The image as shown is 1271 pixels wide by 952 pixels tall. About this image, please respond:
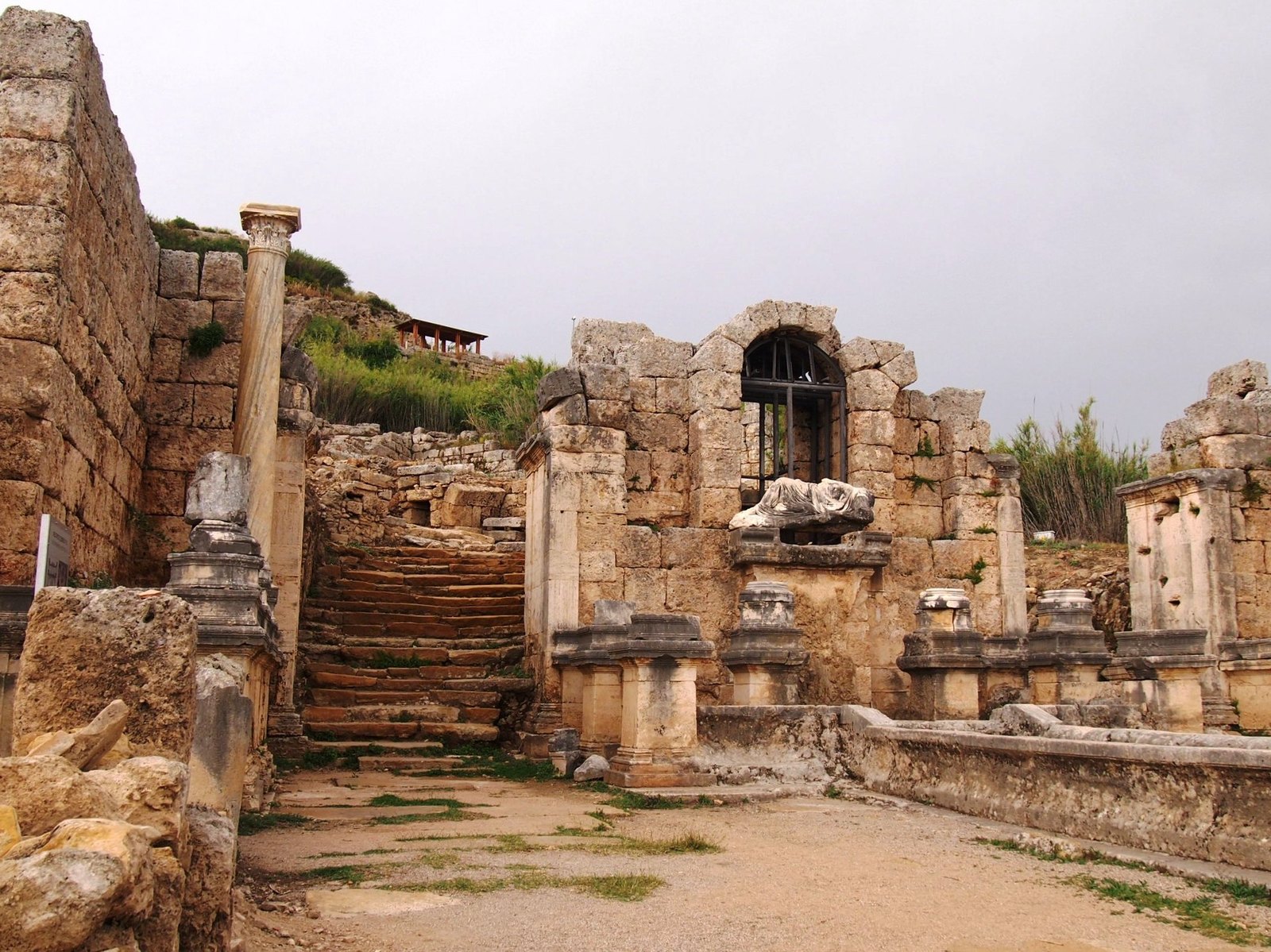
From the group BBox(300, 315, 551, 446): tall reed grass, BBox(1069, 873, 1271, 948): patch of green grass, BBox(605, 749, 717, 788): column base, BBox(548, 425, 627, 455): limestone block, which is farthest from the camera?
BBox(300, 315, 551, 446): tall reed grass

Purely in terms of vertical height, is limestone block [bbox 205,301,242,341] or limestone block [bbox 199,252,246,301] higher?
limestone block [bbox 199,252,246,301]

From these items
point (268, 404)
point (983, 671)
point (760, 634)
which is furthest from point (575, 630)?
point (983, 671)

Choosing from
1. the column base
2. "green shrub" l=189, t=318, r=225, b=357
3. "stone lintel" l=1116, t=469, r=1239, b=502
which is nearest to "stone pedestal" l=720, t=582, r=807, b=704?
the column base

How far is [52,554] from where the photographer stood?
671 centimetres

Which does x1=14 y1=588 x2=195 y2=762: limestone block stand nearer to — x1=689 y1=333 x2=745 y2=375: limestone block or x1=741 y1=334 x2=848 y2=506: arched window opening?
x1=689 y1=333 x2=745 y2=375: limestone block

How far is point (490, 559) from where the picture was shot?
60.6ft

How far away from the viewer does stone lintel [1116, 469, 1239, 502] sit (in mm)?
14867

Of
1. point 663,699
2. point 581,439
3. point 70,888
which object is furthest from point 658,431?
point 70,888

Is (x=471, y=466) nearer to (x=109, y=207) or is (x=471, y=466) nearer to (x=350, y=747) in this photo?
(x=350, y=747)

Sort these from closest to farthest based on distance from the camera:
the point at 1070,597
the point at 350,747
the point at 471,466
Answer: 1. the point at 350,747
2. the point at 1070,597
3. the point at 471,466

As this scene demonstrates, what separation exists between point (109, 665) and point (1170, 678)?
10.9m

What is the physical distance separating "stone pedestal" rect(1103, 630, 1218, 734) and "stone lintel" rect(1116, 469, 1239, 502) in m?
3.71

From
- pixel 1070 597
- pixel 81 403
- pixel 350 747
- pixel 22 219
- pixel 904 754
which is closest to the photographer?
pixel 22 219

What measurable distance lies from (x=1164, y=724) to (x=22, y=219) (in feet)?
37.1
